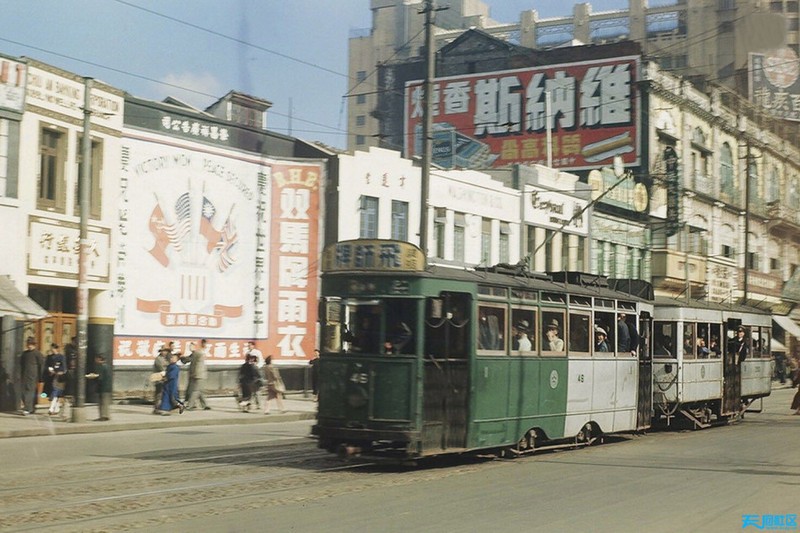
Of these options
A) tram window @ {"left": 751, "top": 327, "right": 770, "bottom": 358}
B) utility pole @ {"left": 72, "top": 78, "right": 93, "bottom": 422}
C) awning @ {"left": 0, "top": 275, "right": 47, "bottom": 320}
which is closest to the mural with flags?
awning @ {"left": 0, "top": 275, "right": 47, "bottom": 320}

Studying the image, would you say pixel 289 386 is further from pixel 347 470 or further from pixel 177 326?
pixel 347 470

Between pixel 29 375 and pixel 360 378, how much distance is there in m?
12.4

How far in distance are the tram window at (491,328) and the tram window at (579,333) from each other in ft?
8.04

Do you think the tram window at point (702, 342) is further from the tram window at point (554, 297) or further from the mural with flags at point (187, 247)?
the mural with flags at point (187, 247)

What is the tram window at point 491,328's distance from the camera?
15906mm

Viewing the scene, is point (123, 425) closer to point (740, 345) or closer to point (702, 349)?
point (702, 349)

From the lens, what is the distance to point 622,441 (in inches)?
837

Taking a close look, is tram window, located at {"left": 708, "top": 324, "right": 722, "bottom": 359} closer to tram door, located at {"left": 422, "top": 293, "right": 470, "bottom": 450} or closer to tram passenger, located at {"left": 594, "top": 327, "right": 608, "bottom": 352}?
tram passenger, located at {"left": 594, "top": 327, "right": 608, "bottom": 352}

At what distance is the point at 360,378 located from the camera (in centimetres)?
1495

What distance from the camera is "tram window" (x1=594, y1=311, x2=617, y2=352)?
19.6 meters

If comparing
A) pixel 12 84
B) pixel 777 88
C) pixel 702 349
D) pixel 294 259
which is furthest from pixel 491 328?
pixel 777 88

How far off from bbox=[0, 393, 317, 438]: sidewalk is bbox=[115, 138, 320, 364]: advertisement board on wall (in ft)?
7.96

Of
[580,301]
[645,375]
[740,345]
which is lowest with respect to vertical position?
[645,375]

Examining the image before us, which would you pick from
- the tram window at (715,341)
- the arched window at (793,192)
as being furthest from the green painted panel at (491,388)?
the arched window at (793,192)
